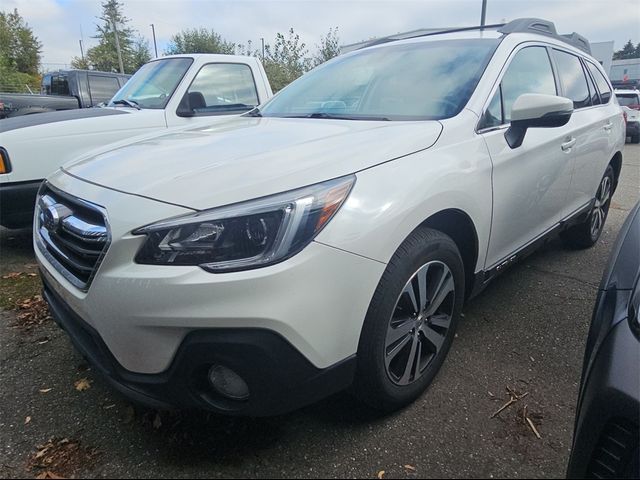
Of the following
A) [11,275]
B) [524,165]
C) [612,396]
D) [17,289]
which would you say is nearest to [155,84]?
[11,275]

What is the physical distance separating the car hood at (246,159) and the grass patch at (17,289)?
1540 mm

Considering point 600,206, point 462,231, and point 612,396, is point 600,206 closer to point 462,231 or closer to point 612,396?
point 462,231

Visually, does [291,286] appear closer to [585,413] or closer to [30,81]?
[585,413]

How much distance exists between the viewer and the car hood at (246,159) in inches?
59.7

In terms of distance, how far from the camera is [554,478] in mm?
1604

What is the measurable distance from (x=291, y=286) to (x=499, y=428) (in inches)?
44.6

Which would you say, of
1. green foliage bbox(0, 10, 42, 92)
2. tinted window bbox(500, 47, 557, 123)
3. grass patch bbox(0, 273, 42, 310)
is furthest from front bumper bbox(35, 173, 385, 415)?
green foliage bbox(0, 10, 42, 92)

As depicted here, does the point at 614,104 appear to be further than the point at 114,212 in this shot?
Yes

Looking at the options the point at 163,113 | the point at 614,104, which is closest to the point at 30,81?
the point at 163,113

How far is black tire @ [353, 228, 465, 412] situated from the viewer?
165cm

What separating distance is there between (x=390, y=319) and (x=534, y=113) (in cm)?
130

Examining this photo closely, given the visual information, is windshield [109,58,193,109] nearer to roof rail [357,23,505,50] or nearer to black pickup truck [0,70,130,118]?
roof rail [357,23,505,50]

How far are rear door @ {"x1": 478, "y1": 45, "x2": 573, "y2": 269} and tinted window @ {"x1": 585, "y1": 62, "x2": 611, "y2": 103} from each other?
115 cm

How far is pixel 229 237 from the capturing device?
→ 1.43 metres
